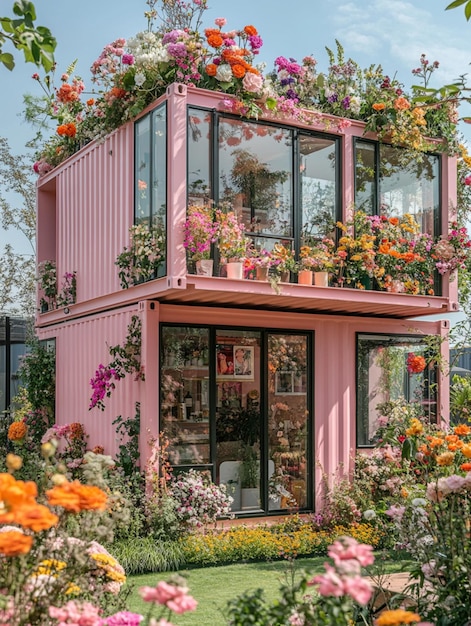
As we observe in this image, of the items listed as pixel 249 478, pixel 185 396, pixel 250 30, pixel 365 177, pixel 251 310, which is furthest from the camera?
pixel 365 177

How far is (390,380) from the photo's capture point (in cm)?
1223

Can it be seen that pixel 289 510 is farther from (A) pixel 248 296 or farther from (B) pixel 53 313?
(B) pixel 53 313

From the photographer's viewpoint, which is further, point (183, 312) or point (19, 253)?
point (19, 253)

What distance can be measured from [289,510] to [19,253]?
40.3 ft

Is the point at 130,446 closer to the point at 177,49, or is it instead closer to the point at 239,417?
the point at 239,417

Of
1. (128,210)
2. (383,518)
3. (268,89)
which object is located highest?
(268,89)

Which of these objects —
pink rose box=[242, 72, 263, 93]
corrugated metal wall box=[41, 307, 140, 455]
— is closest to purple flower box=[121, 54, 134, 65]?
pink rose box=[242, 72, 263, 93]

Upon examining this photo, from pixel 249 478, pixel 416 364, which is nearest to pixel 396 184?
pixel 416 364

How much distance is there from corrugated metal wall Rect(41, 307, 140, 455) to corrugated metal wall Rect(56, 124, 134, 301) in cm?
53

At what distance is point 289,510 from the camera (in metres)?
11.0

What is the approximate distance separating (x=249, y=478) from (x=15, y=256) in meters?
12.0

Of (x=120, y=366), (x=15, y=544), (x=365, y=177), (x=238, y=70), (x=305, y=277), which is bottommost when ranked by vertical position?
(x=15, y=544)

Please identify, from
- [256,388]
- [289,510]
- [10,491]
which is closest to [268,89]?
[256,388]

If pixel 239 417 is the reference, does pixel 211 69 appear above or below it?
above
